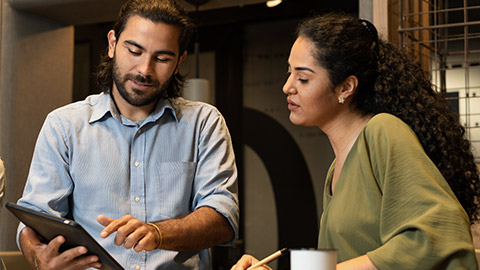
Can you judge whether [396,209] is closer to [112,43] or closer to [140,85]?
[140,85]

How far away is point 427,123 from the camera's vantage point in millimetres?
1409

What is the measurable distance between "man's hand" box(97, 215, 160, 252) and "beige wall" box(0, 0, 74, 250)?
7.04 ft

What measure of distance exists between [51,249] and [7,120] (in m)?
2.17

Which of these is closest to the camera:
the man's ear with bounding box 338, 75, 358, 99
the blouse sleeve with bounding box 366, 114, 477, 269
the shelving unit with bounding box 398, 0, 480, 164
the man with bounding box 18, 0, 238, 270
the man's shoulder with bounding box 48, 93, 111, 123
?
the blouse sleeve with bounding box 366, 114, 477, 269

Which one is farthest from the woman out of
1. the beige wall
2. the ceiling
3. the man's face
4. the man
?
the beige wall

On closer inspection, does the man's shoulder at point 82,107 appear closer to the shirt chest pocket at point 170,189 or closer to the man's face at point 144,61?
the man's face at point 144,61

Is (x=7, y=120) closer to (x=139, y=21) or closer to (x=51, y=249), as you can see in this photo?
(x=139, y=21)

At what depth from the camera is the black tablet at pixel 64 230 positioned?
1284mm

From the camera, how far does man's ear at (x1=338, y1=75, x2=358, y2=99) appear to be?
155cm

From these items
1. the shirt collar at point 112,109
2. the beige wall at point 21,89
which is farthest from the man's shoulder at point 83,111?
the beige wall at point 21,89

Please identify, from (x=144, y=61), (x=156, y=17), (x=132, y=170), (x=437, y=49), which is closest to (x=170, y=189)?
(x=132, y=170)

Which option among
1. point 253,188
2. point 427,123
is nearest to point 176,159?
point 427,123

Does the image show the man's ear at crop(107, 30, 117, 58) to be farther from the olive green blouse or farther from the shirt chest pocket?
the olive green blouse

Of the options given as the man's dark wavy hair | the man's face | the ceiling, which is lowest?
the man's face
